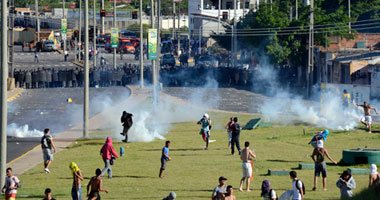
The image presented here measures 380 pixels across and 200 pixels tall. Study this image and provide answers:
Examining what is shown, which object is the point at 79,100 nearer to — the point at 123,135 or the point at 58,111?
the point at 58,111

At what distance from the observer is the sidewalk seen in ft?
87.5

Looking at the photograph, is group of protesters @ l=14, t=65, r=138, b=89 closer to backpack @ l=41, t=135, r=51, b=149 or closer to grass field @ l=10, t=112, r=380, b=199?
grass field @ l=10, t=112, r=380, b=199

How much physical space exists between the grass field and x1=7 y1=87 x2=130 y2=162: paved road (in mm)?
2965

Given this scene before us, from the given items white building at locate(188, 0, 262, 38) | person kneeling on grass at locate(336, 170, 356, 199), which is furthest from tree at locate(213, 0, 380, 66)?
person kneeling on grass at locate(336, 170, 356, 199)

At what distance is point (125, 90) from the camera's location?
207 ft

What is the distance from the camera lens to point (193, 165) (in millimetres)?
25578

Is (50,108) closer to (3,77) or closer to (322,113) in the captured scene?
(322,113)

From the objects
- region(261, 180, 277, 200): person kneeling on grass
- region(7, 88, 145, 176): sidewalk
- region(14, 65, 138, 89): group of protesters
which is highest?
region(14, 65, 138, 89): group of protesters

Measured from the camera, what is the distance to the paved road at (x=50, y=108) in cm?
3366

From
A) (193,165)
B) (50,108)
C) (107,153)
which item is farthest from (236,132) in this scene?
(50,108)

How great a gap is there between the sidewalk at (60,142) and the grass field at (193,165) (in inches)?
24.8

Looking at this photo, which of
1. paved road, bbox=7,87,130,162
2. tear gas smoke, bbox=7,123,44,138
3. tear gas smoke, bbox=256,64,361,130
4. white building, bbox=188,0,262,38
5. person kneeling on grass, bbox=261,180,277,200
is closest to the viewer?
person kneeling on grass, bbox=261,180,277,200

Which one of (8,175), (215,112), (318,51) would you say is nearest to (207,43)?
(318,51)

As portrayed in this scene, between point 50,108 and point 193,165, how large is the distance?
84.2 feet
